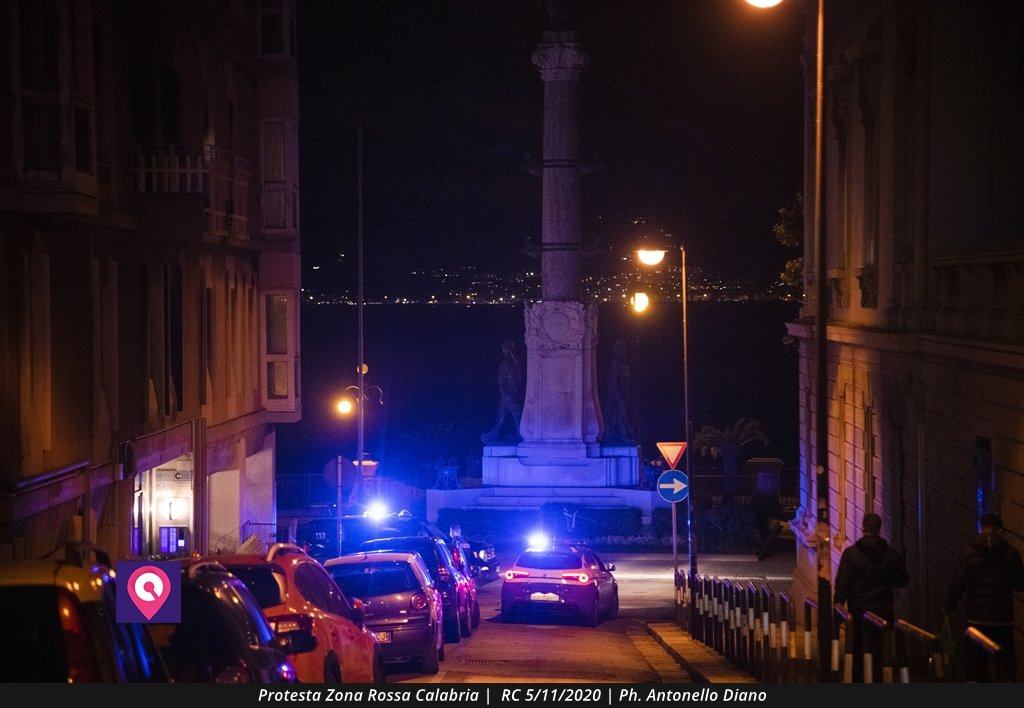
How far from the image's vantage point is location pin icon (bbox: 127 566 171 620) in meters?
9.80

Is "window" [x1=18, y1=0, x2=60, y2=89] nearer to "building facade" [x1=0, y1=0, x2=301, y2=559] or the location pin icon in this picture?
"building facade" [x1=0, y1=0, x2=301, y2=559]

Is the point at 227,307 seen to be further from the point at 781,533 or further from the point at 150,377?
the point at 781,533

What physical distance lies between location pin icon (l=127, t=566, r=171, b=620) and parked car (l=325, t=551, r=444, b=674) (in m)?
7.55

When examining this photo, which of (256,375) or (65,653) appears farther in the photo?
(256,375)

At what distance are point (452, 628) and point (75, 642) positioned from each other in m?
16.3

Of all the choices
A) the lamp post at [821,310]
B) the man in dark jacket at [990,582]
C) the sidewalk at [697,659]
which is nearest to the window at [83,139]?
the lamp post at [821,310]

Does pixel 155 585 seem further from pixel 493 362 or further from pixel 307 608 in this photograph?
pixel 493 362

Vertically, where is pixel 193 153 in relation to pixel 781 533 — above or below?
above

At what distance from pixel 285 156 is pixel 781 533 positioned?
15.7 metres

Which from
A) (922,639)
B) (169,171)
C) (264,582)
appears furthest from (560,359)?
(264,582)

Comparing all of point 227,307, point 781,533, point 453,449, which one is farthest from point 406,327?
point 227,307

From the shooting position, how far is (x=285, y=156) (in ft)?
109

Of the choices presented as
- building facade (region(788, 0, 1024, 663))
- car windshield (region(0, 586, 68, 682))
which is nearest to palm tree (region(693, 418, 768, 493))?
building facade (region(788, 0, 1024, 663))

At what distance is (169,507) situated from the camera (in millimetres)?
27547
